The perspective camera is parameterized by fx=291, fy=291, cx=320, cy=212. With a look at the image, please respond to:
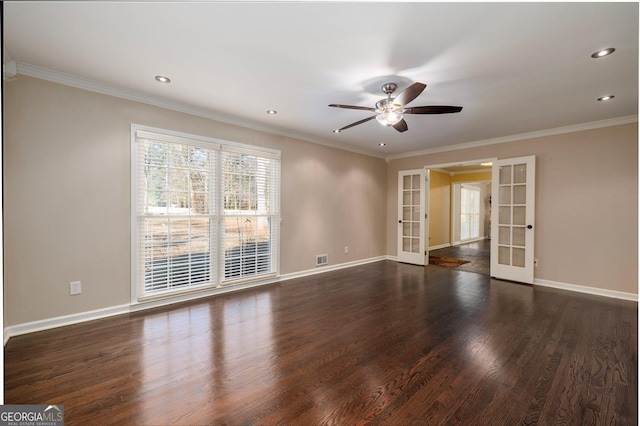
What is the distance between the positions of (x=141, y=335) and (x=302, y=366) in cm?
170

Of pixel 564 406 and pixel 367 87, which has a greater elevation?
pixel 367 87

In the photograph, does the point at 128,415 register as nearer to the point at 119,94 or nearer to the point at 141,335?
the point at 141,335

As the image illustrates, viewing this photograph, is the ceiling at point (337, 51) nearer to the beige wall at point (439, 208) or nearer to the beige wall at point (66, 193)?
the beige wall at point (66, 193)

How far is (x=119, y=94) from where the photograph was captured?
3.35 m

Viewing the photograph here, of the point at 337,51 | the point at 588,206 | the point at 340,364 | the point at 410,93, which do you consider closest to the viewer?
the point at 340,364

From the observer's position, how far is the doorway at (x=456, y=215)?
7.74m

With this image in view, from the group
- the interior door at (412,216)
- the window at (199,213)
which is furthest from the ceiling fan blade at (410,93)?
the interior door at (412,216)

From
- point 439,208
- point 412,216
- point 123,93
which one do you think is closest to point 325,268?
point 412,216

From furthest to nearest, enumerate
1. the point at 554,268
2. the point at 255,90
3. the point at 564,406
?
the point at 554,268, the point at 255,90, the point at 564,406

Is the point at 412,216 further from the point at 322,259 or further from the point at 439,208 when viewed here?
the point at 439,208

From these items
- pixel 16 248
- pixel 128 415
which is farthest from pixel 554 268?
pixel 16 248

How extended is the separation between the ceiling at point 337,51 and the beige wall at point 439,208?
4.62 metres

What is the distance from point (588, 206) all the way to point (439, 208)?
4438mm

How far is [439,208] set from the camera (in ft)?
28.8
